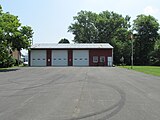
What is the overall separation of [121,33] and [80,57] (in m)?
25.9

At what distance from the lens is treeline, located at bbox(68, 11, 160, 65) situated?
7925cm

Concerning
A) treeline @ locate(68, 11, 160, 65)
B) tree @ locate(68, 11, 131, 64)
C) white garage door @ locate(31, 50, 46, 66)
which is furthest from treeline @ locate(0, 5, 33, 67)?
tree @ locate(68, 11, 131, 64)

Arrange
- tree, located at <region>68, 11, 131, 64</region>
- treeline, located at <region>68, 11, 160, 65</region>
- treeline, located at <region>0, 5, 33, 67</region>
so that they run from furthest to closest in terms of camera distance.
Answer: tree, located at <region>68, 11, 131, 64</region>
treeline, located at <region>68, 11, 160, 65</region>
treeline, located at <region>0, 5, 33, 67</region>

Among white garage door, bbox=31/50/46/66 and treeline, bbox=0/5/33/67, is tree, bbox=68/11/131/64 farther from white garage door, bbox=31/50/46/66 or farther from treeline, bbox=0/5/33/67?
treeline, bbox=0/5/33/67

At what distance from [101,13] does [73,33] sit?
11.0 meters

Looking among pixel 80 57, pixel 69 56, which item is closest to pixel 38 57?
pixel 69 56

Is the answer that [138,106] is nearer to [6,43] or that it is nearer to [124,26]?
[6,43]

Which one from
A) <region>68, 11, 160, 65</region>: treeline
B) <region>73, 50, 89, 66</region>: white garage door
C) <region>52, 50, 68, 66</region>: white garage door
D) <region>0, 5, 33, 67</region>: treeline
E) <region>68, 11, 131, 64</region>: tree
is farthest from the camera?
<region>68, 11, 131, 64</region>: tree

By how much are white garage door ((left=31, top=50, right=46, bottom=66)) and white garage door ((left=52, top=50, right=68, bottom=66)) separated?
2.19m

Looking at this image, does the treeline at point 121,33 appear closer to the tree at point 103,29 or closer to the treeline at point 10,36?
the tree at point 103,29

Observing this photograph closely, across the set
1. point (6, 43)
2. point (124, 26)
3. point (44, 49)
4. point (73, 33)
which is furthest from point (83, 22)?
point (6, 43)

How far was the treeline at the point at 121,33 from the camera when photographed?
79250 millimetres

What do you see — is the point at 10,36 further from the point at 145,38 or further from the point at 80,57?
the point at 145,38

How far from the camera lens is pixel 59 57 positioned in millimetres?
65312
